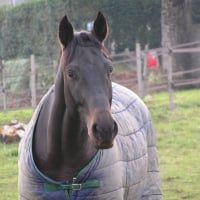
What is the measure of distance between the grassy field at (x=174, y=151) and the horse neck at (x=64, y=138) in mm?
3078

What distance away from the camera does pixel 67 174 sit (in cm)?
316

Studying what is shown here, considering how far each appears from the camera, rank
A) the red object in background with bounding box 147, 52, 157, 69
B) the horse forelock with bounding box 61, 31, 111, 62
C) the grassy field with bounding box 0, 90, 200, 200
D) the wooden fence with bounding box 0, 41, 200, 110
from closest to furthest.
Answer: the horse forelock with bounding box 61, 31, 111, 62 → the grassy field with bounding box 0, 90, 200, 200 → the wooden fence with bounding box 0, 41, 200, 110 → the red object in background with bounding box 147, 52, 157, 69

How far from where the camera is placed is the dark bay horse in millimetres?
2811

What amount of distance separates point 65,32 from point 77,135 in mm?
514

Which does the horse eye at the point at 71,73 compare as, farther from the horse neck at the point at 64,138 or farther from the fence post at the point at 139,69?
the fence post at the point at 139,69

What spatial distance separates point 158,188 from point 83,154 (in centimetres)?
136

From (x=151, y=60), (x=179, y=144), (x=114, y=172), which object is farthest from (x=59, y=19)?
(x=114, y=172)

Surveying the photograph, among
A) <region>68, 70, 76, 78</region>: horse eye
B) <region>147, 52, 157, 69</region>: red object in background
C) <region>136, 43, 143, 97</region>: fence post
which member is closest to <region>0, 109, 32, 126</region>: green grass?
<region>136, 43, 143, 97</region>: fence post

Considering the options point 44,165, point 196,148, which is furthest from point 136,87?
point 44,165

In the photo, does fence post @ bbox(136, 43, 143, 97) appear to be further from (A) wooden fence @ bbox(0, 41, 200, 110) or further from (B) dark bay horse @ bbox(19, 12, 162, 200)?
(B) dark bay horse @ bbox(19, 12, 162, 200)

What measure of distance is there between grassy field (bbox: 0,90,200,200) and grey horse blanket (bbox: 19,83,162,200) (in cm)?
208

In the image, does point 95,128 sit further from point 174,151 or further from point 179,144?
point 179,144

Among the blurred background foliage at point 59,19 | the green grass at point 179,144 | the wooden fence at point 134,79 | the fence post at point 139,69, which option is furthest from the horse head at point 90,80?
the blurred background foliage at point 59,19

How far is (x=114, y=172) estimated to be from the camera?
3248 mm
